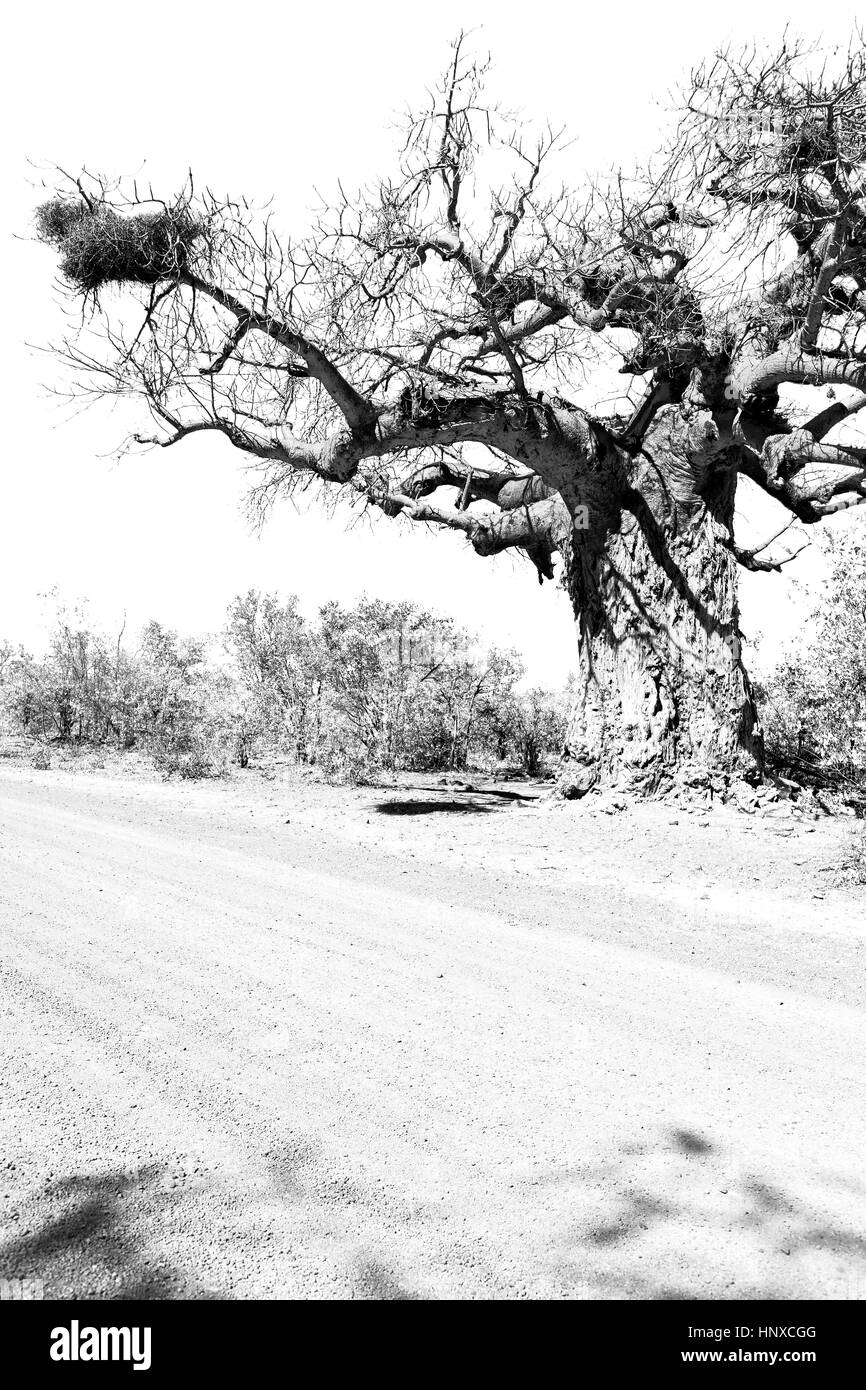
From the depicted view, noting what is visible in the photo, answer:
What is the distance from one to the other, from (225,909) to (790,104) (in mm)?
7684

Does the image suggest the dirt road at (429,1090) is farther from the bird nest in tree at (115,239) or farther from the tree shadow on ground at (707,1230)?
the bird nest in tree at (115,239)

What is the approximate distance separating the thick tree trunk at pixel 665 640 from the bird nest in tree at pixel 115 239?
6.08 meters

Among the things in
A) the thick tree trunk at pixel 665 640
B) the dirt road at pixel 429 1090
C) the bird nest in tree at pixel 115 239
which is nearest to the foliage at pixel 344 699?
the thick tree trunk at pixel 665 640

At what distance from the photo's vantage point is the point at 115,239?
885cm

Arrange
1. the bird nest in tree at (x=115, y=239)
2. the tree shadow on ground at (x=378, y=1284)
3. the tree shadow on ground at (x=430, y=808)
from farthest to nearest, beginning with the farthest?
the tree shadow on ground at (x=430, y=808)
the bird nest in tree at (x=115, y=239)
the tree shadow on ground at (x=378, y=1284)

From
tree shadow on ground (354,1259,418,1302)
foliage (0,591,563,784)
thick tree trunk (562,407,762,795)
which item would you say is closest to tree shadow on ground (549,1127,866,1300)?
tree shadow on ground (354,1259,418,1302)

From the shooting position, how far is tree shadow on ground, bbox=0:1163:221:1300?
2053 millimetres

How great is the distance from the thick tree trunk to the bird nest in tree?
608cm

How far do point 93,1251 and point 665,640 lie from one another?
9.65 m

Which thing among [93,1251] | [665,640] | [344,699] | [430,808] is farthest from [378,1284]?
[344,699]

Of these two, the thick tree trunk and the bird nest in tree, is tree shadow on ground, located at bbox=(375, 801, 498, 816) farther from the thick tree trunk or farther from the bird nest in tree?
the bird nest in tree

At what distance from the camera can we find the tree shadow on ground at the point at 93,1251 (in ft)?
6.73
